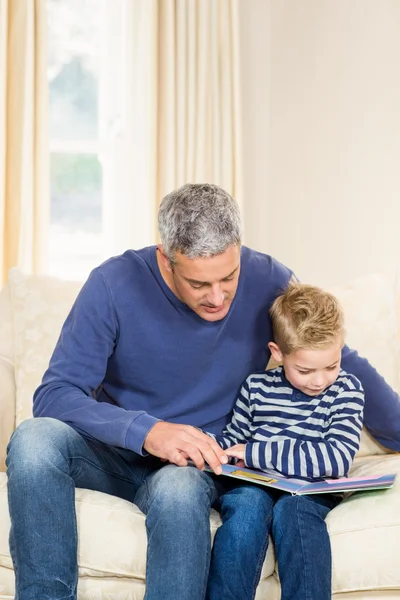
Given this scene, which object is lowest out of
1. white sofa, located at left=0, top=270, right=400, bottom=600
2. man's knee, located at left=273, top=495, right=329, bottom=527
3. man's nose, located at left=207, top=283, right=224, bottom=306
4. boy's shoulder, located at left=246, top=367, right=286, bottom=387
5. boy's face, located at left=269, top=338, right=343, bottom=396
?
white sofa, located at left=0, top=270, right=400, bottom=600

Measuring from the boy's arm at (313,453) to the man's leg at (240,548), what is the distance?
0.30 feet

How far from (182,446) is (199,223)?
1.56 ft

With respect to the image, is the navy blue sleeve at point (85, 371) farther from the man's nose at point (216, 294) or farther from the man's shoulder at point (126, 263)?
the man's nose at point (216, 294)

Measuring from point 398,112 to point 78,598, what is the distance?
2.08m

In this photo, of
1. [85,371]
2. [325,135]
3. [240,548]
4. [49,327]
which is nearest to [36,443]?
[85,371]

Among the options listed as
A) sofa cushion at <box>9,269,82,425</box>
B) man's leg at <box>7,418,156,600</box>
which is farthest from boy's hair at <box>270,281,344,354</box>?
sofa cushion at <box>9,269,82,425</box>

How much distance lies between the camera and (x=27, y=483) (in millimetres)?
1560

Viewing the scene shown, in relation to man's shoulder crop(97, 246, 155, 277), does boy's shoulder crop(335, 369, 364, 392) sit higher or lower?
lower

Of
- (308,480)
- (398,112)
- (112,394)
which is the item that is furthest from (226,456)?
(398,112)

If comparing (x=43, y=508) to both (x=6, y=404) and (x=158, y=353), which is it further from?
(x=6, y=404)

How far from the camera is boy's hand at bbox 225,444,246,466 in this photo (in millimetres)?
1784

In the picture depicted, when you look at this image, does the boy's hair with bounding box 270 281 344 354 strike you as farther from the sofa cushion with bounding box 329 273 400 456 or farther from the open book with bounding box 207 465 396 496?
the sofa cushion with bounding box 329 273 400 456

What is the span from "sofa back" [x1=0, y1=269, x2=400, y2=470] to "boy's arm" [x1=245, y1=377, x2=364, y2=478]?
14.8 inches

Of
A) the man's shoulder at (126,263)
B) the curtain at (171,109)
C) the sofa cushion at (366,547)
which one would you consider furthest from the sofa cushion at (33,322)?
the curtain at (171,109)
